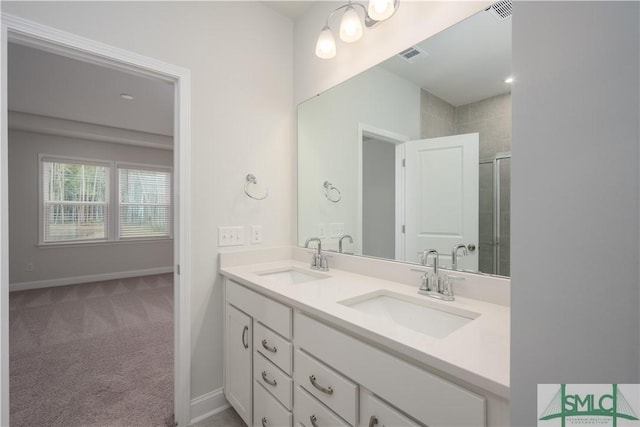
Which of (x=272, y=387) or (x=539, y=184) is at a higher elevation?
(x=539, y=184)

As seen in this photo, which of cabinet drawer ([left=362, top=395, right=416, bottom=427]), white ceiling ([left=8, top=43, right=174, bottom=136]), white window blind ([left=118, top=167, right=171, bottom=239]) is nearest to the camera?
cabinet drawer ([left=362, top=395, right=416, bottom=427])

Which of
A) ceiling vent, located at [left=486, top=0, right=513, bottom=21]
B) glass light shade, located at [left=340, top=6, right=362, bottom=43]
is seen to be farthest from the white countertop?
glass light shade, located at [left=340, top=6, right=362, bottom=43]

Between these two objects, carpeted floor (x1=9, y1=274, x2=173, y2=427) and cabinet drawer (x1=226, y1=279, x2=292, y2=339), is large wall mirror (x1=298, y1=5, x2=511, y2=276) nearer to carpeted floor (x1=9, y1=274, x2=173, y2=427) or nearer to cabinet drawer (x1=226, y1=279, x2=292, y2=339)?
cabinet drawer (x1=226, y1=279, x2=292, y2=339)

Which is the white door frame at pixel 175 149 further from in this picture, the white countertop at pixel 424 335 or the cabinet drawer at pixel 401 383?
the cabinet drawer at pixel 401 383

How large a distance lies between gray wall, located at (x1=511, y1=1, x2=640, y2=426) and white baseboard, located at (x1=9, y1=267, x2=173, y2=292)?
636 centimetres

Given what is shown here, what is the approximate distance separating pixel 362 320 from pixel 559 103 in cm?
74

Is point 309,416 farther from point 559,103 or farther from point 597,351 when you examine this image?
point 559,103

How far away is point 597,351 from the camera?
40 cm

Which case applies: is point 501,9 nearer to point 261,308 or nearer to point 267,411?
point 261,308

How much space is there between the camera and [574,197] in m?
0.43

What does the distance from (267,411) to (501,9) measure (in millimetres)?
2008

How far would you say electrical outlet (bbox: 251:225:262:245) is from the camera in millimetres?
1956

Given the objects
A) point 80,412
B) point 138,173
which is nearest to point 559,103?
point 80,412

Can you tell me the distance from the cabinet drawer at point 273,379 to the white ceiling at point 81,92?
2374 mm
